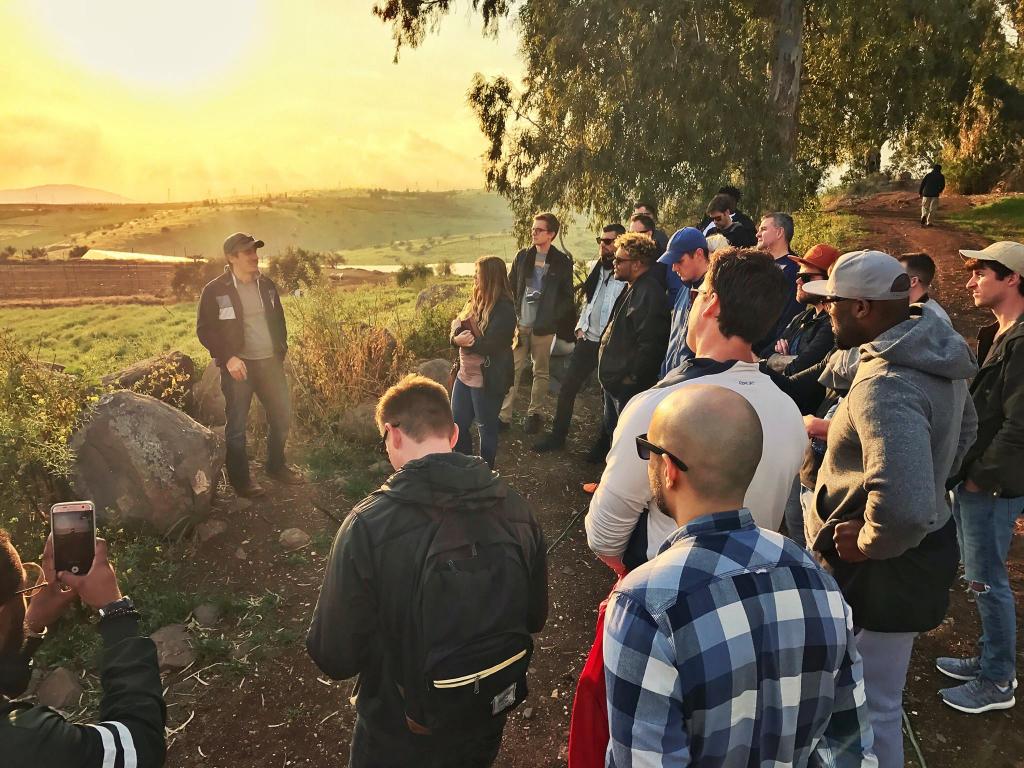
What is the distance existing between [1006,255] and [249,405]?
192 inches

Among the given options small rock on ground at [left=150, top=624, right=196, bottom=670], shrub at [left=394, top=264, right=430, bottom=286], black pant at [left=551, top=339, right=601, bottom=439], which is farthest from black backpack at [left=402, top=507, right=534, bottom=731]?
shrub at [left=394, top=264, right=430, bottom=286]

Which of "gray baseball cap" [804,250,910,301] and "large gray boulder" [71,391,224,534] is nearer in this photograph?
"gray baseball cap" [804,250,910,301]

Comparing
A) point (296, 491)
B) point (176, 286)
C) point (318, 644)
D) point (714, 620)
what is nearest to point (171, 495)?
point (296, 491)

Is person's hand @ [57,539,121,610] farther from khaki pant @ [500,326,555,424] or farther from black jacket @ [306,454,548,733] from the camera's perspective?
khaki pant @ [500,326,555,424]

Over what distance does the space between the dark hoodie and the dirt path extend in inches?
52.1

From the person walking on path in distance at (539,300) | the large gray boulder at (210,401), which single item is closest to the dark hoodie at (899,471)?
the person walking on path in distance at (539,300)

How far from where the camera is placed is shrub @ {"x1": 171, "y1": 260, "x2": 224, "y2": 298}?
120 feet

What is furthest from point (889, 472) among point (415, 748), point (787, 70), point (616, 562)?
point (787, 70)

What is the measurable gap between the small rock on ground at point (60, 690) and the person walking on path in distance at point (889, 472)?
3511 millimetres

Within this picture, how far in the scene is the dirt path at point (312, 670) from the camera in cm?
288

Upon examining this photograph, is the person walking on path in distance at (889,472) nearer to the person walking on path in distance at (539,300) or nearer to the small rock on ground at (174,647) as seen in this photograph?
the small rock on ground at (174,647)

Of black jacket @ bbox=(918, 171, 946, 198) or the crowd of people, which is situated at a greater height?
black jacket @ bbox=(918, 171, 946, 198)

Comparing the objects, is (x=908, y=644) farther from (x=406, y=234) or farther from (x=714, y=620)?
(x=406, y=234)

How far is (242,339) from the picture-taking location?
479 cm
